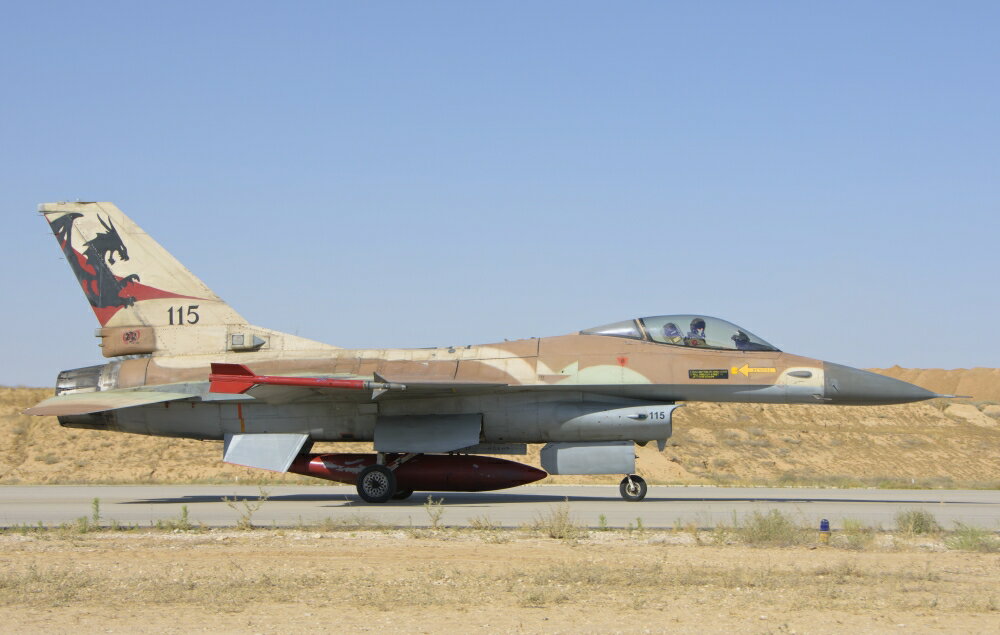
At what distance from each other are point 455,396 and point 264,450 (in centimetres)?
347

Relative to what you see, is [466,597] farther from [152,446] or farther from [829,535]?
[152,446]

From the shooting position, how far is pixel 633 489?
1706 cm

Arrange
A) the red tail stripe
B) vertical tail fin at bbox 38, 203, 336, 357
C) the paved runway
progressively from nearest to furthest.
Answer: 1. the paved runway
2. the red tail stripe
3. vertical tail fin at bbox 38, 203, 336, 357

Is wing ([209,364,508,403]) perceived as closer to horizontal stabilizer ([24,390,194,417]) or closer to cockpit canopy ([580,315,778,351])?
horizontal stabilizer ([24,390,194,417])

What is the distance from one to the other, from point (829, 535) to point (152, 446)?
26957 millimetres

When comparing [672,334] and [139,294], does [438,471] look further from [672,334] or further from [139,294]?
[139,294]

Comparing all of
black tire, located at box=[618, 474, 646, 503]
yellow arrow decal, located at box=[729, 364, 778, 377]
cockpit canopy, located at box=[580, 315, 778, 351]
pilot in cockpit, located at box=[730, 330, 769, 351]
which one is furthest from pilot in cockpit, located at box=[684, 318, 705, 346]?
black tire, located at box=[618, 474, 646, 503]

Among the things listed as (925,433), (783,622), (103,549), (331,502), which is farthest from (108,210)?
(925,433)

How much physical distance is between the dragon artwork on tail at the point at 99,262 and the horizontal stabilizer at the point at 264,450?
3841 millimetres

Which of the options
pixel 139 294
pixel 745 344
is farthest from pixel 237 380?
pixel 745 344

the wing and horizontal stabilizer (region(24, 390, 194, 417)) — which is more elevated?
the wing

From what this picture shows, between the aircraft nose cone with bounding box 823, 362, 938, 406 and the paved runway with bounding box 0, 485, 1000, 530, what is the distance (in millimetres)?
1796

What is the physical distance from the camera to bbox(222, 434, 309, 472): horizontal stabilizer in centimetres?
1664

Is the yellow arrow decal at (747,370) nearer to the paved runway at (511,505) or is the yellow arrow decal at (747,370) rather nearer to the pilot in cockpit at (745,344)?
the pilot in cockpit at (745,344)
